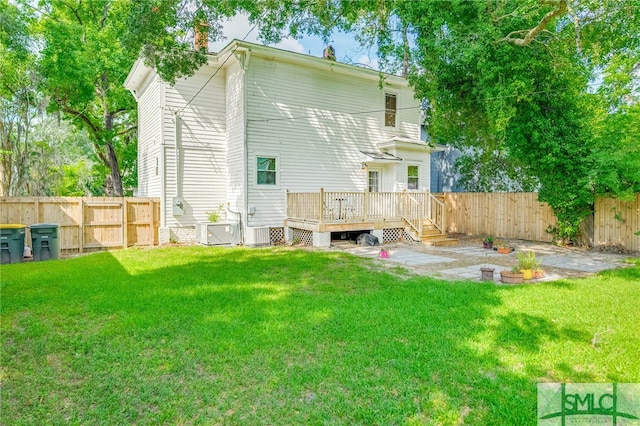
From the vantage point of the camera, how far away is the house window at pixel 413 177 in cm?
1492

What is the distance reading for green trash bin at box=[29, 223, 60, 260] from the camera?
30.2 ft

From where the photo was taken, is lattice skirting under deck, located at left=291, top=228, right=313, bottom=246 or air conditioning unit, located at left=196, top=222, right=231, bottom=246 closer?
air conditioning unit, located at left=196, top=222, right=231, bottom=246

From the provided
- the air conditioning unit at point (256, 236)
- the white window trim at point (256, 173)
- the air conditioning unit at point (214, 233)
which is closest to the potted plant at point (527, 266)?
the air conditioning unit at point (256, 236)

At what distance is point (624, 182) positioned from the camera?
995cm

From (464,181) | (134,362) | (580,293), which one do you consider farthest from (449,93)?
(134,362)

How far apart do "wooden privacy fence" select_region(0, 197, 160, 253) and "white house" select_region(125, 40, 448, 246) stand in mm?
595

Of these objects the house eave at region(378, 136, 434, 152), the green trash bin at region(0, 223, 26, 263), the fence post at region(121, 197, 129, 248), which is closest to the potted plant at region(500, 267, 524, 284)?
the house eave at region(378, 136, 434, 152)

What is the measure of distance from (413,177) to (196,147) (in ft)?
27.4

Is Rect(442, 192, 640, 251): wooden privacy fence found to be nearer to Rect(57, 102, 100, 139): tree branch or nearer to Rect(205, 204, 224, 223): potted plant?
Rect(205, 204, 224, 223): potted plant

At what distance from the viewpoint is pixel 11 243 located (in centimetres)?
880

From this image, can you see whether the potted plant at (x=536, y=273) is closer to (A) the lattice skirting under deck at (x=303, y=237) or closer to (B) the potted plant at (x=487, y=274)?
(B) the potted plant at (x=487, y=274)

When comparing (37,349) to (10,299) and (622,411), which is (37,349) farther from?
(622,411)

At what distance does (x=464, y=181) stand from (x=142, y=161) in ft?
49.3

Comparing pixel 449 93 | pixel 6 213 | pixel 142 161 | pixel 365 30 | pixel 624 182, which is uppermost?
pixel 365 30
